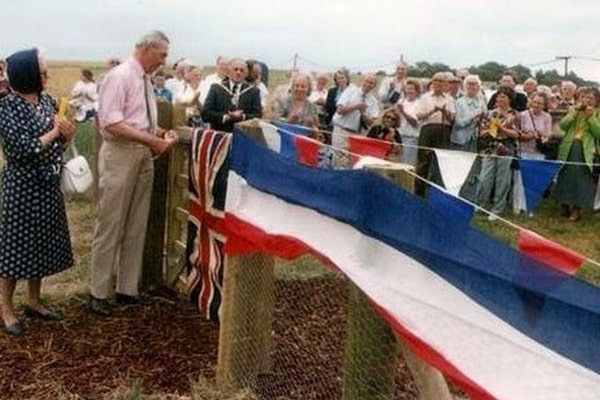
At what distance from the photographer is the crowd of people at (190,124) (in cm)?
528

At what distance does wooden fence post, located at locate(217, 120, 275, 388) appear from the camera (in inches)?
176

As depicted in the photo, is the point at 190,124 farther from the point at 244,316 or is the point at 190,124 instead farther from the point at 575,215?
the point at 575,215

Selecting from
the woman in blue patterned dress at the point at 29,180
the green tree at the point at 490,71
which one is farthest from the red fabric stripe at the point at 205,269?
the green tree at the point at 490,71

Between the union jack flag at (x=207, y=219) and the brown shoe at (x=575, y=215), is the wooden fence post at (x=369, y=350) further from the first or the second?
the brown shoe at (x=575, y=215)

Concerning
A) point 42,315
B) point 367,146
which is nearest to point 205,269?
point 42,315

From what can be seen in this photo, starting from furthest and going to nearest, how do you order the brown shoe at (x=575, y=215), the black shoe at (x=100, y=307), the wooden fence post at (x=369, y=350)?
the brown shoe at (x=575, y=215) < the black shoe at (x=100, y=307) < the wooden fence post at (x=369, y=350)

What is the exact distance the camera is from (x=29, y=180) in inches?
208

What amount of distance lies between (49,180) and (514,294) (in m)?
3.67

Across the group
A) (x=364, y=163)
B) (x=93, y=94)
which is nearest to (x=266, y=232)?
(x=364, y=163)

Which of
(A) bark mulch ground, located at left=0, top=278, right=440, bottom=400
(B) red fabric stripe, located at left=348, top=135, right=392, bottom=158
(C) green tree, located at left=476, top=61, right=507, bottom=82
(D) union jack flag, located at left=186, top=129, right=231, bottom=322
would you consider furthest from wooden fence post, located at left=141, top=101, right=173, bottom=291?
(C) green tree, located at left=476, top=61, right=507, bottom=82

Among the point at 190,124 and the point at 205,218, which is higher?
the point at 190,124

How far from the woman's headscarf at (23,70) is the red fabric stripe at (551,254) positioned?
3.67m

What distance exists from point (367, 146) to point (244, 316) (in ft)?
13.5

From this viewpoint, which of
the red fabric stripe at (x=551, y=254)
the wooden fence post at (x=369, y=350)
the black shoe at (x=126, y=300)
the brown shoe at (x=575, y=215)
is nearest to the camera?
the red fabric stripe at (x=551, y=254)
